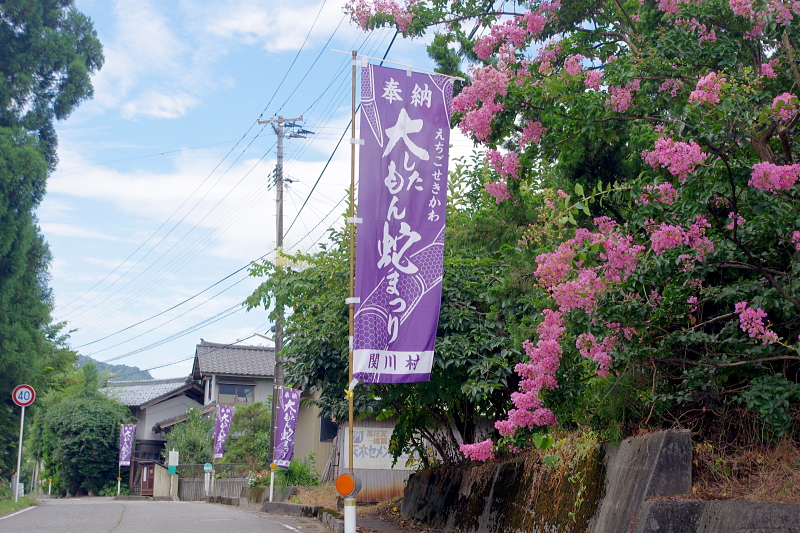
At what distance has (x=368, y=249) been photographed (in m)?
7.72

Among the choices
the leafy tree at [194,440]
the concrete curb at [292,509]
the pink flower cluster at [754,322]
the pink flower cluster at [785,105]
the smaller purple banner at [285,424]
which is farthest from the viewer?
the leafy tree at [194,440]

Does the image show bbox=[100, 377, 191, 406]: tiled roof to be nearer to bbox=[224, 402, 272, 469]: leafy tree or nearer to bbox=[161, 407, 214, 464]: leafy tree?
bbox=[161, 407, 214, 464]: leafy tree

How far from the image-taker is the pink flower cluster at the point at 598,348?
6.50 m

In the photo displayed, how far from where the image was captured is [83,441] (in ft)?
131

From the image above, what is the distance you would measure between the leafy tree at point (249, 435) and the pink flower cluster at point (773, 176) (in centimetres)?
2910

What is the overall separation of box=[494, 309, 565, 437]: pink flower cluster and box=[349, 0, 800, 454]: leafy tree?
2 cm

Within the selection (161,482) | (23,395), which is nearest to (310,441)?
(23,395)

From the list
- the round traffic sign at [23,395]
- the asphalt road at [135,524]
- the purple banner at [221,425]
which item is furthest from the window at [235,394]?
the asphalt road at [135,524]

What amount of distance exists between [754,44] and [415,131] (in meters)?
3.64

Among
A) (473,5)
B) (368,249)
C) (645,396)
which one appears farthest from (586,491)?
(473,5)

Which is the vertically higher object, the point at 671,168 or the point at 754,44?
the point at 754,44

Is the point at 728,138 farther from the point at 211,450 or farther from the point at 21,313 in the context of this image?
the point at 211,450

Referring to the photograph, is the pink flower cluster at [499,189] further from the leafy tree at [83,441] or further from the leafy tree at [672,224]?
the leafy tree at [83,441]

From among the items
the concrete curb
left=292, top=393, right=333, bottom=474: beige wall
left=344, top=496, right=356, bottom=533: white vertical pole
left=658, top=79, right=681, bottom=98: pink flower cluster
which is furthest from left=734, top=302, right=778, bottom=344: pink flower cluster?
left=292, top=393, right=333, bottom=474: beige wall
